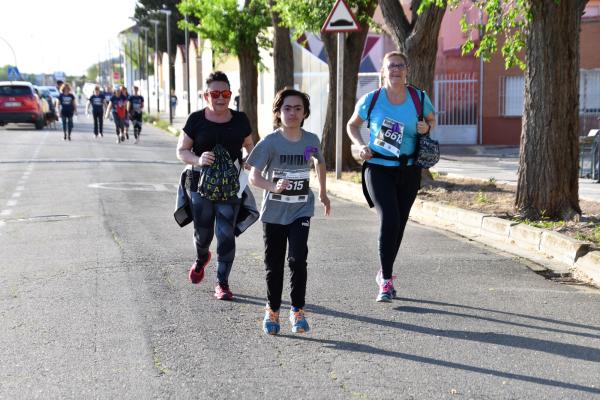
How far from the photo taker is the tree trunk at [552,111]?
1001 centimetres

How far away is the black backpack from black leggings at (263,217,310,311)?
31.4 inches

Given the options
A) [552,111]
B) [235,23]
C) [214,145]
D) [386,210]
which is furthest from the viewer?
[235,23]

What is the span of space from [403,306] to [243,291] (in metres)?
1.27

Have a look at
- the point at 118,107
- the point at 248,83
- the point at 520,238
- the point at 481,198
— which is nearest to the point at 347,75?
the point at 481,198

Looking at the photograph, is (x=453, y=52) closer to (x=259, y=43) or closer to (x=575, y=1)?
(x=259, y=43)

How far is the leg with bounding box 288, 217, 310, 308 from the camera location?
6039mm

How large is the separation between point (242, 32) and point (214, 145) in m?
20.4

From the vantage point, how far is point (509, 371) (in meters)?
5.20

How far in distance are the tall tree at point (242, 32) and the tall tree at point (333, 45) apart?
7113 mm

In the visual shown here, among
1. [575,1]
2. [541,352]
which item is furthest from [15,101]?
[541,352]

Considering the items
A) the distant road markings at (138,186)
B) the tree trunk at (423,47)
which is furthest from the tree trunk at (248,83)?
the tree trunk at (423,47)

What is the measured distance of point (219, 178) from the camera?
6797mm

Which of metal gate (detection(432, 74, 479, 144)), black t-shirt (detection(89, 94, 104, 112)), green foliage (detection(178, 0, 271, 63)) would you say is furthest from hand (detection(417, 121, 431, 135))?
black t-shirt (detection(89, 94, 104, 112))

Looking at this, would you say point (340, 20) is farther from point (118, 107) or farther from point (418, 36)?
point (118, 107)
